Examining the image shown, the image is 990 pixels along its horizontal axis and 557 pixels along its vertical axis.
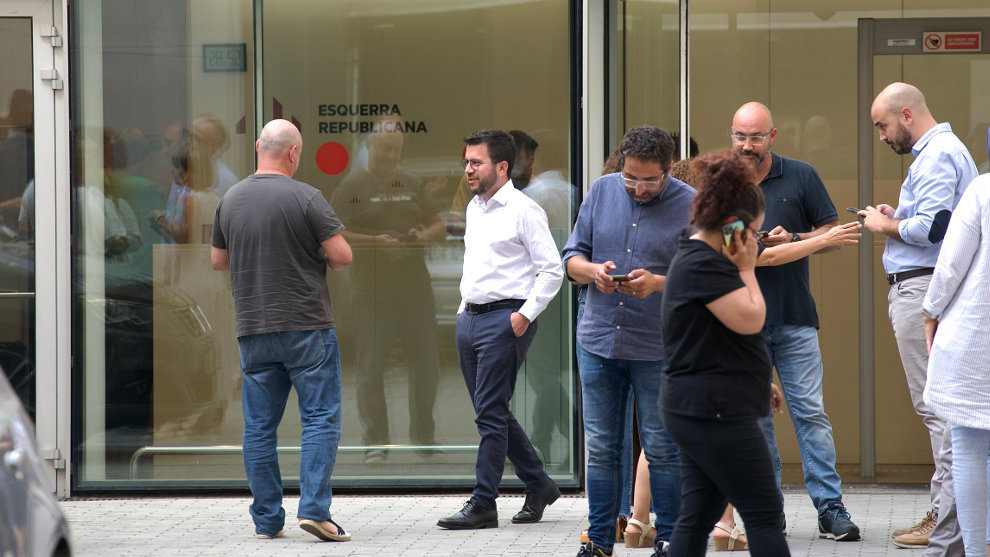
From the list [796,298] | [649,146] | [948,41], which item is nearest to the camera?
[649,146]

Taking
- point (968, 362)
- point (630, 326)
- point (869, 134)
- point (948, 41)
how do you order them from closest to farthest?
1. point (968, 362)
2. point (630, 326)
3. point (948, 41)
4. point (869, 134)

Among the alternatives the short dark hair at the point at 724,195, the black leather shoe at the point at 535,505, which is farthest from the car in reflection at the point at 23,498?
the black leather shoe at the point at 535,505

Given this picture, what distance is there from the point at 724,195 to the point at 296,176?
13.8 ft

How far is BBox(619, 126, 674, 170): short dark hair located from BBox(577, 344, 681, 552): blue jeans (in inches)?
34.9

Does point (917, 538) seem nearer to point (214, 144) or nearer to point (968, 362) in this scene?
point (968, 362)

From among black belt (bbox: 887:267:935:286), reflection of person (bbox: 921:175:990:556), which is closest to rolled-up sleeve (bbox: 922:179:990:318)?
reflection of person (bbox: 921:175:990:556)

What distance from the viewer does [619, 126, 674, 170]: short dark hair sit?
5141 mm

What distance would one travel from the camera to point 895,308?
5.78 meters

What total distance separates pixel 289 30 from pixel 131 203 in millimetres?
1503

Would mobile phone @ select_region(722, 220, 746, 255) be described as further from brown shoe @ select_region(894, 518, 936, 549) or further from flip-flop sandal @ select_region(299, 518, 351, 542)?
flip-flop sandal @ select_region(299, 518, 351, 542)

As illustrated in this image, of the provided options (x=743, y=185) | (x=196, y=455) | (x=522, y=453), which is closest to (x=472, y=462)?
(x=522, y=453)

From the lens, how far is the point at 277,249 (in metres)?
A: 6.14

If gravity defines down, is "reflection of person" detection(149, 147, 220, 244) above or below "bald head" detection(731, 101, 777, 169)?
below

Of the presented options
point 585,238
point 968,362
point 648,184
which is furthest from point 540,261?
point 968,362
